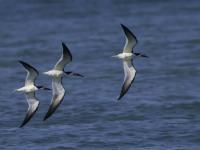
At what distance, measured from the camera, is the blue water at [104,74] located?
3812 cm

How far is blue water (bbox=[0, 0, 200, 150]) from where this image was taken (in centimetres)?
3812

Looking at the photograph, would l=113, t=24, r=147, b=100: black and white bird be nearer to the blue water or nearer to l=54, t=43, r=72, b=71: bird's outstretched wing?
l=54, t=43, r=72, b=71: bird's outstretched wing

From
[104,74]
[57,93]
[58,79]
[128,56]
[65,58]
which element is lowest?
[104,74]

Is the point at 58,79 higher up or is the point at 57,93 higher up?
the point at 58,79

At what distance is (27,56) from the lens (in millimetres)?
52250

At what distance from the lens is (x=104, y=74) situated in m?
47.5

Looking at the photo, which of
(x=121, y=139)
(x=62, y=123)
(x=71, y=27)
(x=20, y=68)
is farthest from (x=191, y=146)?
(x=71, y=27)

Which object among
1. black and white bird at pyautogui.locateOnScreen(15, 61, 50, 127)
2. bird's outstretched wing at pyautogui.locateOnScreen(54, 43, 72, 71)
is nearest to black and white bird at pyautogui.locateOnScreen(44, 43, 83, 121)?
bird's outstretched wing at pyautogui.locateOnScreen(54, 43, 72, 71)

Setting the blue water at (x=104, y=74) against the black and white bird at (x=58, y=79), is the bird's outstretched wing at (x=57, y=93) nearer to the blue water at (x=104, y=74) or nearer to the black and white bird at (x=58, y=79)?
the black and white bird at (x=58, y=79)

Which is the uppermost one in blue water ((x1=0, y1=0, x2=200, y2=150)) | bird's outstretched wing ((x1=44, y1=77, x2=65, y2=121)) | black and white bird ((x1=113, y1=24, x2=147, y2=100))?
black and white bird ((x1=113, y1=24, x2=147, y2=100))

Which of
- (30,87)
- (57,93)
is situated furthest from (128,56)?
(30,87)

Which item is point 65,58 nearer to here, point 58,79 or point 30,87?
point 58,79

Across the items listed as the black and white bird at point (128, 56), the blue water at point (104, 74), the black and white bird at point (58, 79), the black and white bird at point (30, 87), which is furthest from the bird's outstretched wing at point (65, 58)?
the blue water at point (104, 74)

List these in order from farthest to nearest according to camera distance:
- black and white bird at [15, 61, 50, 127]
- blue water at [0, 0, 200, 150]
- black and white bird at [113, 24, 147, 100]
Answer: blue water at [0, 0, 200, 150] → black and white bird at [113, 24, 147, 100] → black and white bird at [15, 61, 50, 127]
